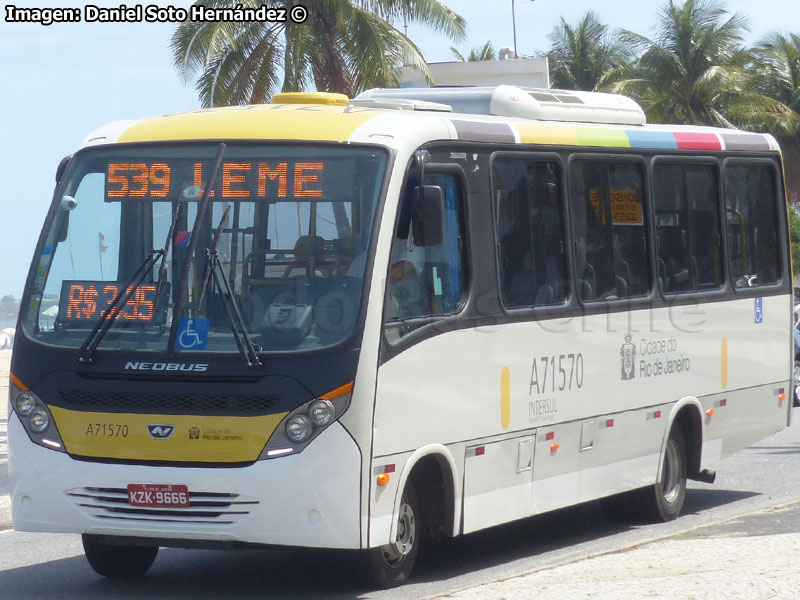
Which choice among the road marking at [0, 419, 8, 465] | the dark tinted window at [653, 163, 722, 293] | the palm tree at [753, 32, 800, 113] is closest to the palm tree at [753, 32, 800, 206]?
the palm tree at [753, 32, 800, 113]

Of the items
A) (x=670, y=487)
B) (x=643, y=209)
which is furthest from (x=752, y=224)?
(x=670, y=487)

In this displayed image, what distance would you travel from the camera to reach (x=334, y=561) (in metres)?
9.51

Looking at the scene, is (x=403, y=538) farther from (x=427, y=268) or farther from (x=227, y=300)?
(x=227, y=300)

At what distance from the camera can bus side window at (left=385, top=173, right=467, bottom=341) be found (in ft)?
26.7

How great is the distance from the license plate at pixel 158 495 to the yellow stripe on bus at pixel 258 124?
2023mm

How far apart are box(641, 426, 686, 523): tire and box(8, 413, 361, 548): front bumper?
13.9 feet

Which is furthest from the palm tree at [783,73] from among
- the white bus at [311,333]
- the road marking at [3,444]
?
the white bus at [311,333]

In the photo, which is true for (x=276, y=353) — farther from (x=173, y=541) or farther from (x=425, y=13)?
(x=425, y=13)

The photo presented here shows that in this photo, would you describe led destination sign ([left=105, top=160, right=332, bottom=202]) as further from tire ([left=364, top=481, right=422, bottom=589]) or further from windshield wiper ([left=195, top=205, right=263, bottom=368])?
tire ([left=364, top=481, right=422, bottom=589])

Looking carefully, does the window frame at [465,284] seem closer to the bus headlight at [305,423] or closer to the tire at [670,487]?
the bus headlight at [305,423]

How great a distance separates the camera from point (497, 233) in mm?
9227

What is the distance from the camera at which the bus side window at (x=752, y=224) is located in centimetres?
1220

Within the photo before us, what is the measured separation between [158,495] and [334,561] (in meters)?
2.02

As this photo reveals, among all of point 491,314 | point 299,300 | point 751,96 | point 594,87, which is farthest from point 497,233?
point 594,87
